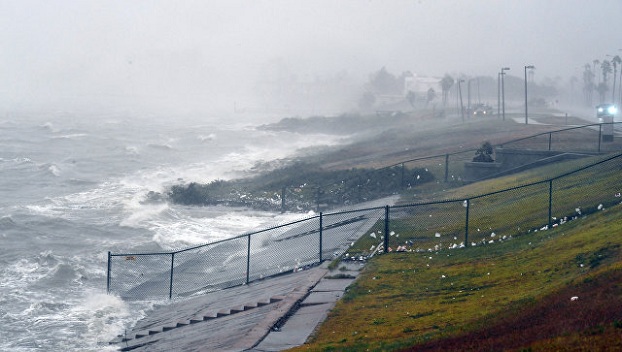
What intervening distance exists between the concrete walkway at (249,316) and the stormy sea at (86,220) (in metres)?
1.09

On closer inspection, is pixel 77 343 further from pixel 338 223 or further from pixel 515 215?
pixel 515 215

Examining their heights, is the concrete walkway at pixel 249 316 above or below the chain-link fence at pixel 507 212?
below

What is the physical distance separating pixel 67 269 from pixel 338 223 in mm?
9269

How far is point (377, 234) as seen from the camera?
22938mm

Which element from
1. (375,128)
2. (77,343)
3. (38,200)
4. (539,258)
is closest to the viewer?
(539,258)

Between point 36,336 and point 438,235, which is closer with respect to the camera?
point 36,336

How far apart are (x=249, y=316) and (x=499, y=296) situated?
19.7 feet

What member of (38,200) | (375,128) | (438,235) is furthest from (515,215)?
(375,128)

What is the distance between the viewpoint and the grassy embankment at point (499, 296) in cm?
1005

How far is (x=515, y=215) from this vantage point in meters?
22.1

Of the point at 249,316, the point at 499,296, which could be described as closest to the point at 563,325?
→ the point at 499,296

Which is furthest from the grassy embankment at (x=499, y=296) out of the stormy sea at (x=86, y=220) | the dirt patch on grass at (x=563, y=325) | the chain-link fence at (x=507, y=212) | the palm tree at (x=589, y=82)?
the palm tree at (x=589, y=82)

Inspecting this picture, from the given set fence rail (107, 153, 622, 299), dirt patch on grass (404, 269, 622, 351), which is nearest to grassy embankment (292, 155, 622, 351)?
dirt patch on grass (404, 269, 622, 351)

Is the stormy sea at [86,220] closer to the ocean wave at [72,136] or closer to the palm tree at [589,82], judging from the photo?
the ocean wave at [72,136]
